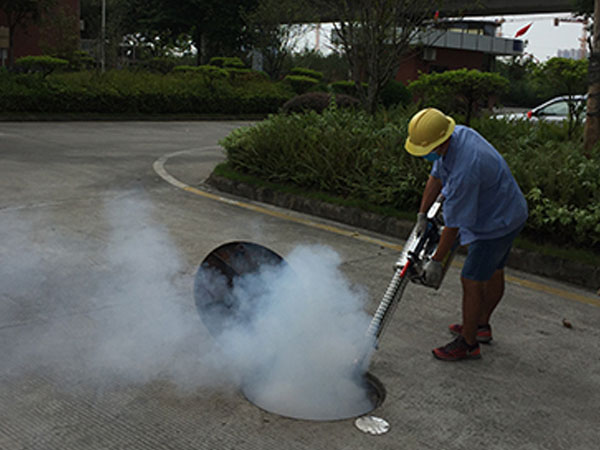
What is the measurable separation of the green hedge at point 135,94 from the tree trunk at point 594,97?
1405 centimetres

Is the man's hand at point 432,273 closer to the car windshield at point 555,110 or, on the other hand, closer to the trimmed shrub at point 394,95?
the car windshield at point 555,110

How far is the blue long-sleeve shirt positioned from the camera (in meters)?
3.55

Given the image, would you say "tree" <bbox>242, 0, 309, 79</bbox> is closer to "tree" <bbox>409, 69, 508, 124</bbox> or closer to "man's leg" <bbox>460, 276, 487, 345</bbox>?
"tree" <bbox>409, 69, 508, 124</bbox>

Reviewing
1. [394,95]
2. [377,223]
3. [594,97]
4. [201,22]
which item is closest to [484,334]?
[377,223]

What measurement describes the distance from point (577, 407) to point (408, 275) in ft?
3.43

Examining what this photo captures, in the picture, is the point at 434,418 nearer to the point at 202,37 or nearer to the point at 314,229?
the point at 314,229

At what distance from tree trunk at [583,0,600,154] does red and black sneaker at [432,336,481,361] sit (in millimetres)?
4232

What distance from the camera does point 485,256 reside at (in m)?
3.80

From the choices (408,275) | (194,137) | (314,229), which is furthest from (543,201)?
(194,137)

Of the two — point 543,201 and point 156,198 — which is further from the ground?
point 543,201

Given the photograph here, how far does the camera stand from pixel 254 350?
3.63 m

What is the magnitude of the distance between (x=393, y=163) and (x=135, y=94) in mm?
14271

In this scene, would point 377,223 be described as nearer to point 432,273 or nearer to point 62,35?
point 432,273

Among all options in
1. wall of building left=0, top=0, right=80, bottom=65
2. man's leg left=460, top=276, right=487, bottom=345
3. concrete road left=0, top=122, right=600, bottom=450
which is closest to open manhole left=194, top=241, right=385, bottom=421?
concrete road left=0, top=122, right=600, bottom=450
